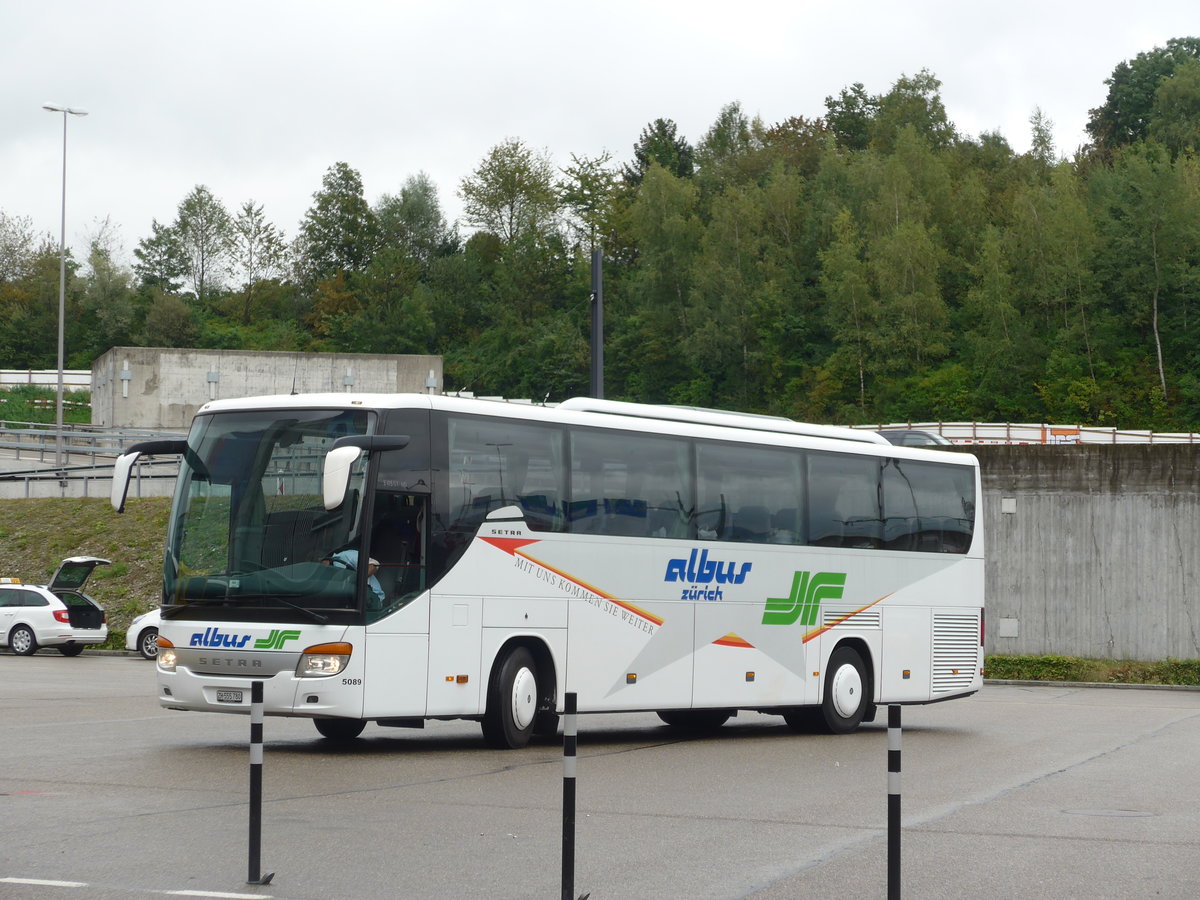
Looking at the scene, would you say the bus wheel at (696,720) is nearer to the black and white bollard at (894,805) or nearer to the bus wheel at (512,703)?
the bus wheel at (512,703)

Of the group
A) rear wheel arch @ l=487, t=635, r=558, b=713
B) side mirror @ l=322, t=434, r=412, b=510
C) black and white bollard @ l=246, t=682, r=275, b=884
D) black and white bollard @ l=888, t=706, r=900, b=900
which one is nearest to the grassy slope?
rear wheel arch @ l=487, t=635, r=558, b=713

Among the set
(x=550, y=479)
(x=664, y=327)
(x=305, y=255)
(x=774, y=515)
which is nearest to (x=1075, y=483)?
(x=774, y=515)

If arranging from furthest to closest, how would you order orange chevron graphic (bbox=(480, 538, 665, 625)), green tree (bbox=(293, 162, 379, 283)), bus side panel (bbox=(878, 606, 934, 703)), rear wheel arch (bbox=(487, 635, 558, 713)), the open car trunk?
1. green tree (bbox=(293, 162, 379, 283))
2. the open car trunk
3. bus side panel (bbox=(878, 606, 934, 703))
4. rear wheel arch (bbox=(487, 635, 558, 713))
5. orange chevron graphic (bbox=(480, 538, 665, 625))

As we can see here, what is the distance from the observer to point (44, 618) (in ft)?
113

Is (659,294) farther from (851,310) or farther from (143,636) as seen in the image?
(143,636)

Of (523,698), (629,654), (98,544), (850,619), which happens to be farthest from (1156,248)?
(523,698)

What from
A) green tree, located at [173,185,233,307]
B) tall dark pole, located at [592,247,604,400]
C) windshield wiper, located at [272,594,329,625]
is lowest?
windshield wiper, located at [272,594,329,625]

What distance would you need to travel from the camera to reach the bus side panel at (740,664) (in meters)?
17.7

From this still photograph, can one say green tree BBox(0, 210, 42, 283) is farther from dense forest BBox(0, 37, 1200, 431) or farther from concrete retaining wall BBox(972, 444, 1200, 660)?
concrete retaining wall BBox(972, 444, 1200, 660)

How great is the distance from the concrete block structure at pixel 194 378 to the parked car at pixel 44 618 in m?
32.8

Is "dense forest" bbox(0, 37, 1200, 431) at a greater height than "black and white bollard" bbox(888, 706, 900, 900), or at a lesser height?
greater

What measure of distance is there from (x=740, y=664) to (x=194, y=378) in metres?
56.0

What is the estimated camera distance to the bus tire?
62.8 feet

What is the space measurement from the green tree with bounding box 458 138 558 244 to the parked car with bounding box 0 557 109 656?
3696 inches
